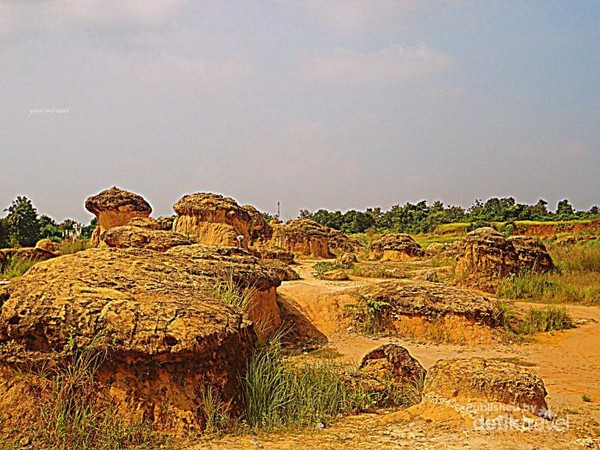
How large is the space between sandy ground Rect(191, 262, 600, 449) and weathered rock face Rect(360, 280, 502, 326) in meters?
0.64

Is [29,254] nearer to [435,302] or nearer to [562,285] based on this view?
[435,302]

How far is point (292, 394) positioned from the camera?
15.2 ft

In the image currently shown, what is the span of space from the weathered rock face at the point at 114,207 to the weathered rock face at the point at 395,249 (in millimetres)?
10314

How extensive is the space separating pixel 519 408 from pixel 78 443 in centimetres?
296

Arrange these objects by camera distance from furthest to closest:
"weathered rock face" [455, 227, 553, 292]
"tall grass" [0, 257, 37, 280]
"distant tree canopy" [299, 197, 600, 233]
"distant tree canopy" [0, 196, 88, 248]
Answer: "distant tree canopy" [299, 197, 600, 233]
"distant tree canopy" [0, 196, 88, 248]
"weathered rock face" [455, 227, 553, 292]
"tall grass" [0, 257, 37, 280]

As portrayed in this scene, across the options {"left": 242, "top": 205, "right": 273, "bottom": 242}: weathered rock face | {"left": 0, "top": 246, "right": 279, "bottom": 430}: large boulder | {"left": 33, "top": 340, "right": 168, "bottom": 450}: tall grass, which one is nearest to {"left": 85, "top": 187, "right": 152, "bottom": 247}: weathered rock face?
{"left": 242, "top": 205, "right": 273, "bottom": 242}: weathered rock face

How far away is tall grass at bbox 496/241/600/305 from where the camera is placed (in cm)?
1172

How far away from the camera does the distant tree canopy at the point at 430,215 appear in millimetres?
43812

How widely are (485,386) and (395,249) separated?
20.0 metres

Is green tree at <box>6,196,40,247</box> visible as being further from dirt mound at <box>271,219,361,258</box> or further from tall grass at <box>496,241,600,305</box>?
tall grass at <box>496,241,600,305</box>

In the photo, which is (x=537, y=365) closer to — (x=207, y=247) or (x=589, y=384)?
(x=589, y=384)

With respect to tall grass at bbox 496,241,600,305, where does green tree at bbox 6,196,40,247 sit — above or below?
above

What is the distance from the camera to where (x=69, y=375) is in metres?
4.01

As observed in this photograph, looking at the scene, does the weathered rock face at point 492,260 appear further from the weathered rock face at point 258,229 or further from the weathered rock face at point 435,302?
the weathered rock face at point 258,229
